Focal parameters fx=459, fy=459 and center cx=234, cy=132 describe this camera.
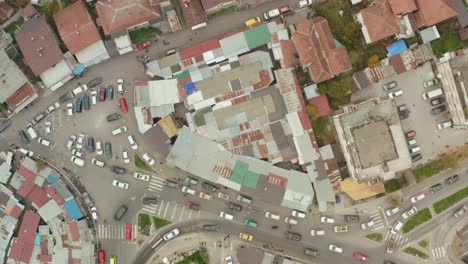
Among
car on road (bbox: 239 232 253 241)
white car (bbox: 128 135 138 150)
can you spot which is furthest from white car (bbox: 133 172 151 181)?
car on road (bbox: 239 232 253 241)

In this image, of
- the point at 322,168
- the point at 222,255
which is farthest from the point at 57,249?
the point at 322,168

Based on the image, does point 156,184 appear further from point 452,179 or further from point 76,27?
point 452,179

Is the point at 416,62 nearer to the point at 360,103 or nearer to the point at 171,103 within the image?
the point at 360,103

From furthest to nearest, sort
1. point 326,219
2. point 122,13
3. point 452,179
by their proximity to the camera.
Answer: point 326,219
point 452,179
point 122,13

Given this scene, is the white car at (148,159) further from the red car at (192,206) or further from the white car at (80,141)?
the white car at (80,141)

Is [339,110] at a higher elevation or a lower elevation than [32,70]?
lower

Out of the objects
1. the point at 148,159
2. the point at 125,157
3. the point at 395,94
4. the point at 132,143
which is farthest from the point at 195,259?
the point at 395,94

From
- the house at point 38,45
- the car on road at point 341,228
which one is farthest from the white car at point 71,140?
the car on road at point 341,228

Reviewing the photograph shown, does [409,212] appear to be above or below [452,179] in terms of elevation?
below
